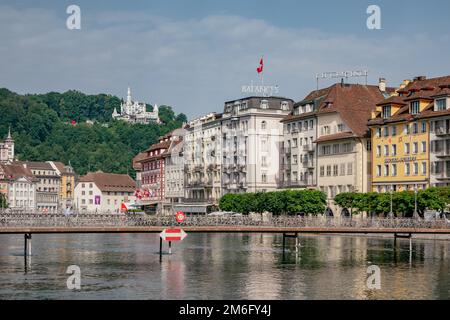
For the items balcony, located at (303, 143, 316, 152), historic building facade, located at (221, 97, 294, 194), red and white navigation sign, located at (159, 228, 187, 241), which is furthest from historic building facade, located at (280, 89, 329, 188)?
red and white navigation sign, located at (159, 228, 187, 241)

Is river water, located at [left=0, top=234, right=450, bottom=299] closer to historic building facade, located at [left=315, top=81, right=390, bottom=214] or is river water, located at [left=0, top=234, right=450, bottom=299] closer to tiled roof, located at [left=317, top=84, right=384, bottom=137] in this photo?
historic building facade, located at [left=315, top=81, right=390, bottom=214]

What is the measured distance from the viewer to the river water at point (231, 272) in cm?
5756

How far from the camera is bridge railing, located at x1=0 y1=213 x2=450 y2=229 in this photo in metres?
79.9

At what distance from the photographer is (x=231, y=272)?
70188 millimetres

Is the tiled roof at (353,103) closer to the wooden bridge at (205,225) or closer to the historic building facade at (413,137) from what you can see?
the historic building facade at (413,137)

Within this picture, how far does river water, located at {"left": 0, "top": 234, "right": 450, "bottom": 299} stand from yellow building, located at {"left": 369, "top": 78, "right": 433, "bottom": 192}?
18791 mm

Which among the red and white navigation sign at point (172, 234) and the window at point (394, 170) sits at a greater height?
the window at point (394, 170)

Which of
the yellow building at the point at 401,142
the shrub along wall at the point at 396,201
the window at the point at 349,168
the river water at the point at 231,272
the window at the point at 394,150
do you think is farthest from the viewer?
the window at the point at 349,168

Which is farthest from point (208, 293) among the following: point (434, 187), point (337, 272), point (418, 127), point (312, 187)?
point (312, 187)

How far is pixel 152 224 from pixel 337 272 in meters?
21.5

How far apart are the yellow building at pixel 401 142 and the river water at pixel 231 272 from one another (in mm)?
18791

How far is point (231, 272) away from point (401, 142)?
2312 inches

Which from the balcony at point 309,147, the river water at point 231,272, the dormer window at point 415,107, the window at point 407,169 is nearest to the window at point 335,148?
the balcony at point 309,147

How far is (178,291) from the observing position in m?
57.9
